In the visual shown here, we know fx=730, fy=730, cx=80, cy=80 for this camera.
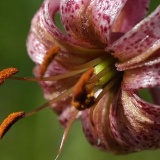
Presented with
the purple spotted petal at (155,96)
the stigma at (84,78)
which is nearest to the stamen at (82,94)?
the stigma at (84,78)

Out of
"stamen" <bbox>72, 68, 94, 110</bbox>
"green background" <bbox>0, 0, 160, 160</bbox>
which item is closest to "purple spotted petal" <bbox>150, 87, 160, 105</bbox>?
"stamen" <bbox>72, 68, 94, 110</bbox>

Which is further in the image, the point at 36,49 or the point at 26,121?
the point at 26,121

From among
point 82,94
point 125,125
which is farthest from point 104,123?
point 82,94

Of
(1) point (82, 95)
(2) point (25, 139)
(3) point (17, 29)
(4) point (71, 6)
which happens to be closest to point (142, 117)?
(1) point (82, 95)

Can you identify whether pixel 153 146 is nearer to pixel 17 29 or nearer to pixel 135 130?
pixel 135 130

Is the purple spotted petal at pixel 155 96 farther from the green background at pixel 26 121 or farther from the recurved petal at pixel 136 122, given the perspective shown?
the green background at pixel 26 121

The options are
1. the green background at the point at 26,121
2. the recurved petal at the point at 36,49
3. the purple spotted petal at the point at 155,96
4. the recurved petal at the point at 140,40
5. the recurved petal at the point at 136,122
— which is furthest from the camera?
the green background at the point at 26,121

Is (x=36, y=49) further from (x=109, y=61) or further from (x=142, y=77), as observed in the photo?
(x=142, y=77)
